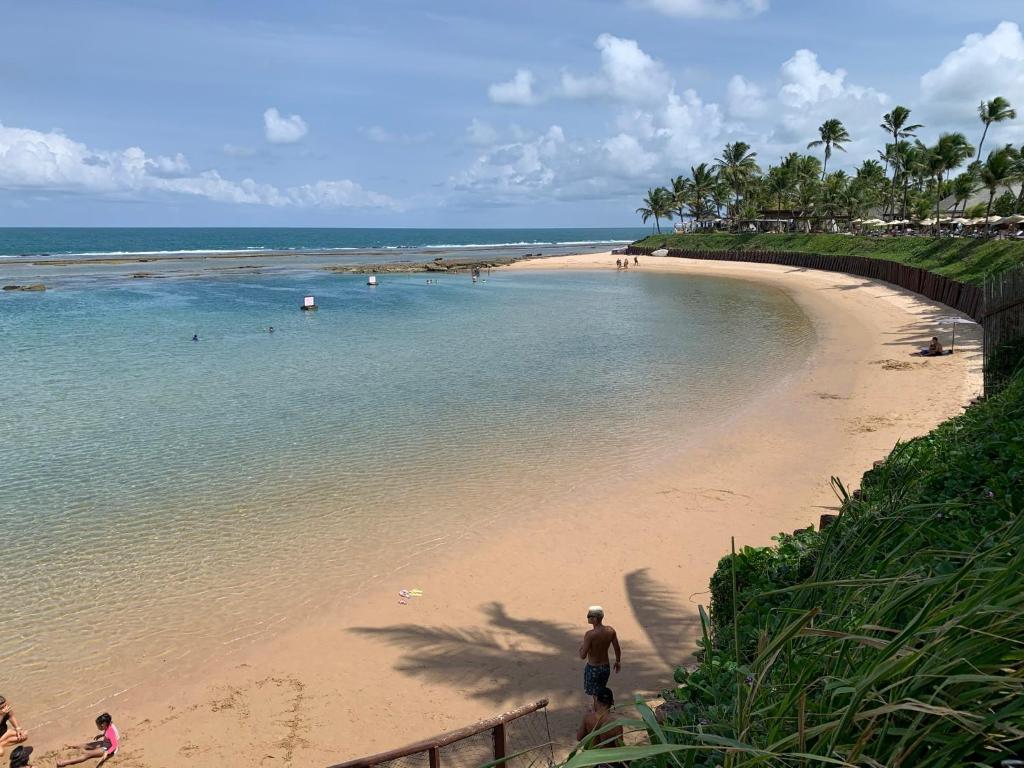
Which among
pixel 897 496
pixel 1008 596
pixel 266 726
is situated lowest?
pixel 266 726

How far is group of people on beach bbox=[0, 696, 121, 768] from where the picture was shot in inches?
311

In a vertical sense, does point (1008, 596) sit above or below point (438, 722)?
above

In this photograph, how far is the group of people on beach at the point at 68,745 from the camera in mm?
7908

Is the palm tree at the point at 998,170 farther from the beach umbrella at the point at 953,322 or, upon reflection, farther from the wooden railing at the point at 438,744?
the wooden railing at the point at 438,744

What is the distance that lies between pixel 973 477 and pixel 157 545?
42.1 feet

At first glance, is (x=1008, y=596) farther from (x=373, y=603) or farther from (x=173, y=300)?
(x=173, y=300)

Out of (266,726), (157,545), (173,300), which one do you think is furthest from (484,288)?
(266,726)

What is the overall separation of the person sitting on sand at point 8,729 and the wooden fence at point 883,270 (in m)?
20.0

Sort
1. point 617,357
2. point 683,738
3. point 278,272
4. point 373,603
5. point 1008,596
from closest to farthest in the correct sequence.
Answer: point 1008,596
point 683,738
point 373,603
point 617,357
point 278,272

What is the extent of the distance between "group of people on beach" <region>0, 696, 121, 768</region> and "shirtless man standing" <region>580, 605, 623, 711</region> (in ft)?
18.2

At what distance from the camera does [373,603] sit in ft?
37.0

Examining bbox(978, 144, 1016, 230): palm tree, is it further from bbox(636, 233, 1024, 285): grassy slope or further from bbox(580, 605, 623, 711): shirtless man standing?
bbox(580, 605, 623, 711): shirtless man standing

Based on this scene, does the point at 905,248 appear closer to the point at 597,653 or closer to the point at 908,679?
the point at 597,653

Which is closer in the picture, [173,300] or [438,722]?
[438,722]
